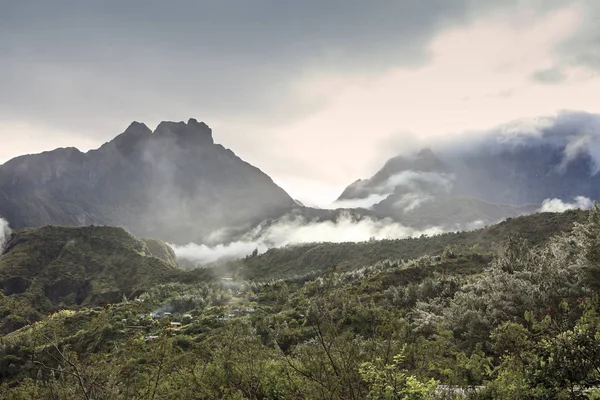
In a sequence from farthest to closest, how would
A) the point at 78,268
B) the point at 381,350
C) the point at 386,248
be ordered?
the point at 78,268 → the point at 386,248 → the point at 381,350

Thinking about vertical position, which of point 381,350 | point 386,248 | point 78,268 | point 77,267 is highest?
point 381,350

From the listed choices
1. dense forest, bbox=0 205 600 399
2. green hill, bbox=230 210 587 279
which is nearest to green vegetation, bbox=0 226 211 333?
green hill, bbox=230 210 587 279

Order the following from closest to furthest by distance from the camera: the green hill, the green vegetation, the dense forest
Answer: the dense forest
the green hill
the green vegetation

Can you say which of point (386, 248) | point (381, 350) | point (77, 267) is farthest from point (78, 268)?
point (381, 350)

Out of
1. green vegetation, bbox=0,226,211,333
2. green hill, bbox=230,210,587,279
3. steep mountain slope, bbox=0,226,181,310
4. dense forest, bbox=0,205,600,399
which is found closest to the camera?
dense forest, bbox=0,205,600,399

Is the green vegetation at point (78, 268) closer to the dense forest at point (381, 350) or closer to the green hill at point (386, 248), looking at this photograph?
the green hill at point (386, 248)

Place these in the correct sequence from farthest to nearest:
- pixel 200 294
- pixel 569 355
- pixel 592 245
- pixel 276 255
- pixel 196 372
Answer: pixel 276 255, pixel 200 294, pixel 592 245, pixel 196 372, pixel 569 355

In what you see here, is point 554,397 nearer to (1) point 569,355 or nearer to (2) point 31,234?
(1) point 569,355

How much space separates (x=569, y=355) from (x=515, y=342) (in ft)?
6.42

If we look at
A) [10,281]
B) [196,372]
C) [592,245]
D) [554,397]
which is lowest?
[10,281]

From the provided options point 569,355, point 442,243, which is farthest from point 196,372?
point 442,243

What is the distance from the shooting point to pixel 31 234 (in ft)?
497

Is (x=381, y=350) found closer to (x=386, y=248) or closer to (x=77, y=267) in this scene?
(x=386, y=248)

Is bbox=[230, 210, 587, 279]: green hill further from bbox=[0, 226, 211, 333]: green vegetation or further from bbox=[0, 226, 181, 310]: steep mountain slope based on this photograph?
bbox=[0, 226, 181, 310]: steep mountain slope
